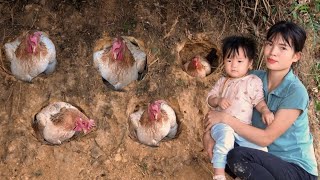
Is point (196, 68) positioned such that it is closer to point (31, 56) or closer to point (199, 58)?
point (199, 58)

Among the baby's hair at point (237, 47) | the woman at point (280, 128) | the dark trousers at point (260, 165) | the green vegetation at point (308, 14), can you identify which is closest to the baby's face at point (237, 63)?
the baby's hair at point (237, 47)

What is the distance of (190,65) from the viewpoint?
16.5 feet

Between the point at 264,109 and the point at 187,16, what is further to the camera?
the point at 187,16

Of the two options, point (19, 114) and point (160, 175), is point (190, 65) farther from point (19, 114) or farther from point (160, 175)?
point (19, 114)

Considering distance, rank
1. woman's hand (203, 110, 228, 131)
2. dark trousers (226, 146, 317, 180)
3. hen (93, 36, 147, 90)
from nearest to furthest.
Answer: dark trousers (226, 146, 317, 180) → woman's hand (203, 110, 228, 131) → hen (93, 36, 147, 90)

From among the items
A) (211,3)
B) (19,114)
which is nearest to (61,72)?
(19,114)

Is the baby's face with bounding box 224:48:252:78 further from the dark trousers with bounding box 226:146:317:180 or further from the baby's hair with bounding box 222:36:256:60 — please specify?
the dark trousers with bounding box 226:146:317:180

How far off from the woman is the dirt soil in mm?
1059

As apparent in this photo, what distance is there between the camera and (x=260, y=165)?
3.32 metres

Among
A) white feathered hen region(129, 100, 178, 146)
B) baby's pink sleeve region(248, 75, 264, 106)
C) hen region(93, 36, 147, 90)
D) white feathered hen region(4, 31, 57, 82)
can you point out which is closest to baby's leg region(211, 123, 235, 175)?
baby's pink sleeve region(248, 75, 264, 106)

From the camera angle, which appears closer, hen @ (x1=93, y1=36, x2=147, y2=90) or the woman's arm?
the woman's arm

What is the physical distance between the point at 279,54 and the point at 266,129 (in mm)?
595

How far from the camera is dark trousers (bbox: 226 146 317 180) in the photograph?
3297 mm

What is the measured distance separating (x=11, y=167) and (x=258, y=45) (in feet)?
9.63
